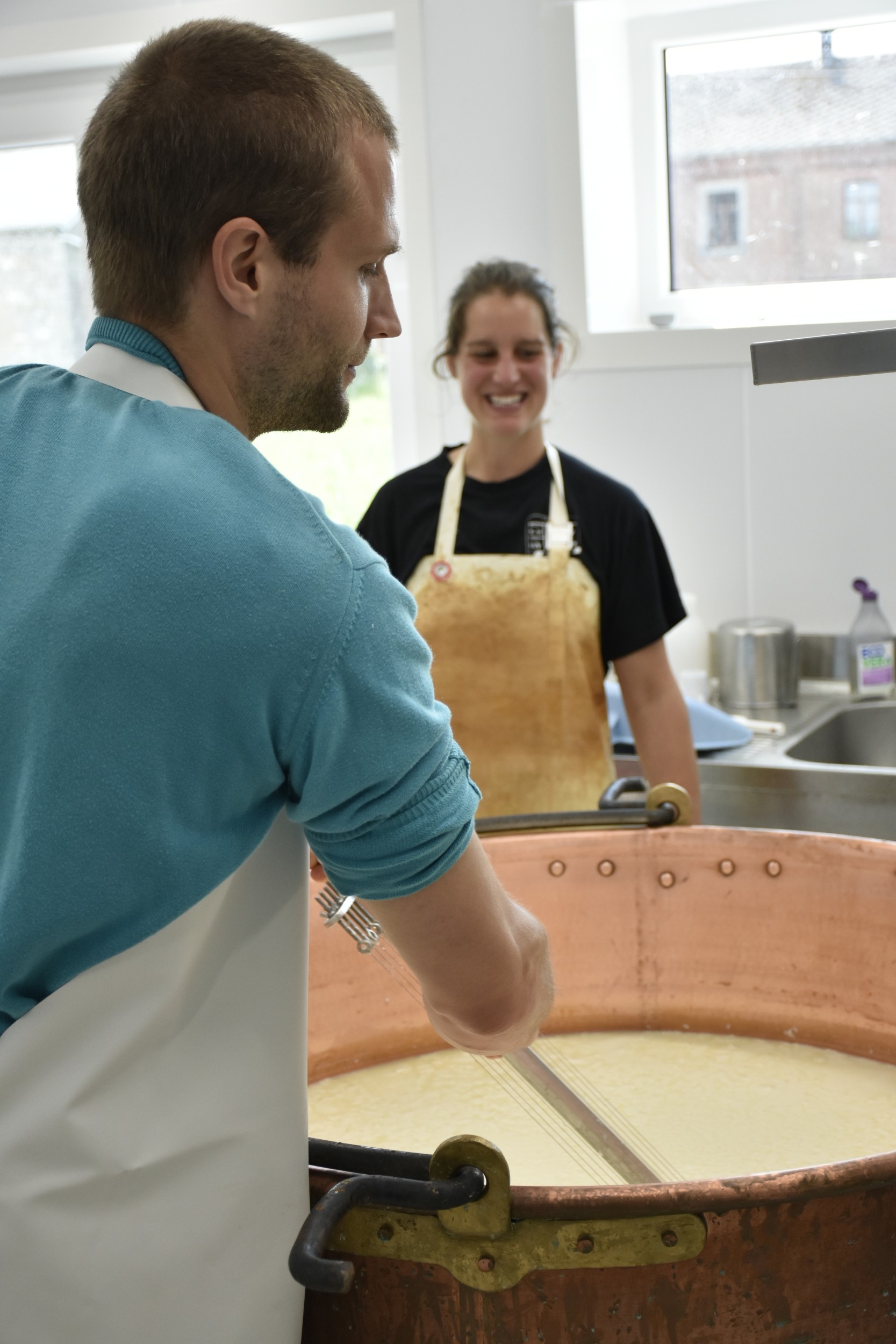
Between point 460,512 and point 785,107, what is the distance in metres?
1.23

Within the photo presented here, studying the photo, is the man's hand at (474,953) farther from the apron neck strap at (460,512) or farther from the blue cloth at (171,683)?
the apron neck strap at (460,512)

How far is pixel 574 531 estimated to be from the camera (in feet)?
6.15

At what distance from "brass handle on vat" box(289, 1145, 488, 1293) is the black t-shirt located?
119 centimetres

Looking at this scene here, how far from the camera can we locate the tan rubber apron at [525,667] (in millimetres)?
1853

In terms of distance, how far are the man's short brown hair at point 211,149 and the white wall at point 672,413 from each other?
6.33ft

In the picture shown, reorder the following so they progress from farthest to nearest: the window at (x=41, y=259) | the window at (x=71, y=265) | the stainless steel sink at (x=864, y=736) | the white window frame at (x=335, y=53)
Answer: the window at (x=41, y=259) → the window at (x=71, y=265) → the white window frame at (x=335, y=53) → the stainless steel sink at (x=864, y=736)

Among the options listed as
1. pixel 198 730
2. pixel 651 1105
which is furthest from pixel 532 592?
pixel 198 730

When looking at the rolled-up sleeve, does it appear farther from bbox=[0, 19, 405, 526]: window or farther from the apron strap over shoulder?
bbox=[0, 19, 405, 526]: window

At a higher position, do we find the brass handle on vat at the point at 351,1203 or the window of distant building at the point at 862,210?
the window of distant building at the point at 862,210

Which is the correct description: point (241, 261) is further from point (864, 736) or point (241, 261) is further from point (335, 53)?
point (335, 53)

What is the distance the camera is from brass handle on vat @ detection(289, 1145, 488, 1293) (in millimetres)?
672

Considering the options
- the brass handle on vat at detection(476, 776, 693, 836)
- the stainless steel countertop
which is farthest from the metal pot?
the brass handle on vat at detection(476, 776, 693, 836)

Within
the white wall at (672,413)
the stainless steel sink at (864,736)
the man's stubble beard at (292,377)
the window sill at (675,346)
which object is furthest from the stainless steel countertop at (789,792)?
the man's stubble beard at (292,377)

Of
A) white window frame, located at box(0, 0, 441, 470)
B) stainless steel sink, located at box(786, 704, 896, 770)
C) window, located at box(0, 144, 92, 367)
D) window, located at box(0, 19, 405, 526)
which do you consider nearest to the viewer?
stainless steel sink, located at box(786, 704, 896, 770)
